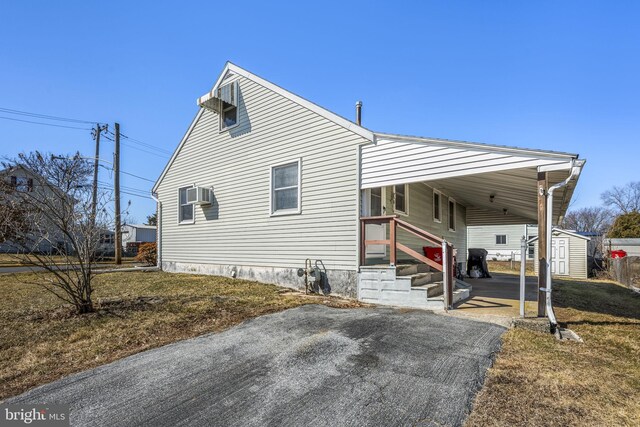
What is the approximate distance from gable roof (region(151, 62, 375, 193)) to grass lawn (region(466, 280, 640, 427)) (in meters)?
4.73

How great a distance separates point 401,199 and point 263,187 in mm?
3861

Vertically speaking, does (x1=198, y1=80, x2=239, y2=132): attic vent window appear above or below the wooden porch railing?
above

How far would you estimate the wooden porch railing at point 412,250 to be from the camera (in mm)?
5840

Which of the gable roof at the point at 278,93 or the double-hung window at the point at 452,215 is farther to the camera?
the double-hung window at the point at 452,215

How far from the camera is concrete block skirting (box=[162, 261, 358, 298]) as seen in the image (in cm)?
712

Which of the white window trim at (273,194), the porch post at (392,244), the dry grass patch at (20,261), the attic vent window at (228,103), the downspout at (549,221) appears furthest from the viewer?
the attic vent window at (228,103)

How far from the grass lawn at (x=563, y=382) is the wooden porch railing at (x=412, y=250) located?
1.48m

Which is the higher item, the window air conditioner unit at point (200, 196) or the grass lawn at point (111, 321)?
the window air conditioner unit at point (200, 196)

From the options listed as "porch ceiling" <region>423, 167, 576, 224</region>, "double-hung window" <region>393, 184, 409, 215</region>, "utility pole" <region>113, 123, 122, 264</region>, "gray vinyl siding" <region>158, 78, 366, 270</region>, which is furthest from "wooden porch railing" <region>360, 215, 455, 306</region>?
"utility pole" <region>113, 123, 122, 264</region>

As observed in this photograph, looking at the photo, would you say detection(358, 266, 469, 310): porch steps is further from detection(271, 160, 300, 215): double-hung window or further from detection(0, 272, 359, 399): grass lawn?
detection(271, 160, 300, 215): double-hung window

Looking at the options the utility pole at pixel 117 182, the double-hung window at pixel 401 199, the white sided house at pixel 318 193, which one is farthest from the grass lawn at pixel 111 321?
the utility pole at pixel 117 182

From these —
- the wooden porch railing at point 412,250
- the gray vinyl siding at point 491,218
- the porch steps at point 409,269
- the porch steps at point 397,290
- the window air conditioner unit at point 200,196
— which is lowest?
the porch steps at point 397,290

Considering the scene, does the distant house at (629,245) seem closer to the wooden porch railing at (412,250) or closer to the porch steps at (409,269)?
the porch steps at (409,269)

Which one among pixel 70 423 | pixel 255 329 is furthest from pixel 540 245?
pixel 70 423
